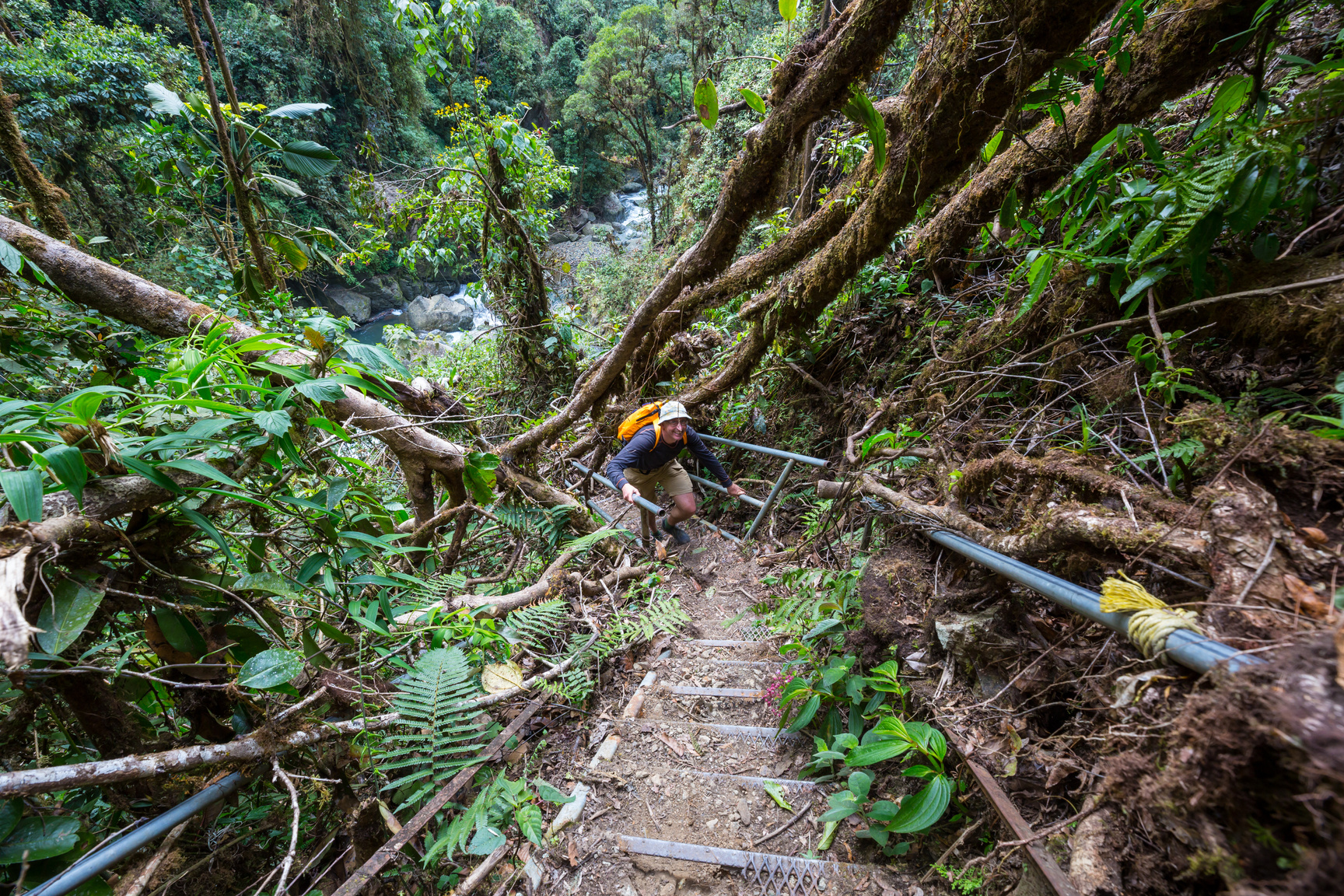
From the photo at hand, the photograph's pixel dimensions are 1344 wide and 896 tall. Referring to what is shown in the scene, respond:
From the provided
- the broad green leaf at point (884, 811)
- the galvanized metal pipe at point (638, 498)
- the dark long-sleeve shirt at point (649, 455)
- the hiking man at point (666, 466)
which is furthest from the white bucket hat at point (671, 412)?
the broad green leaf at point (884, 811)

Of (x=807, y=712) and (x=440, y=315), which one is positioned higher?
(x=440, y=315)

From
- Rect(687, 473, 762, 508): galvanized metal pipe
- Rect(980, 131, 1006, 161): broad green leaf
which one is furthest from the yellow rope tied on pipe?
Rect(687, 473, 762, 508): galvanized metal pipe

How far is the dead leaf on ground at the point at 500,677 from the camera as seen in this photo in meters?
2.08

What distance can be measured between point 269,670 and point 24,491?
1.94 ft

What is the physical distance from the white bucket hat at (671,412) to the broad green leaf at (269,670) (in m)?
2.99

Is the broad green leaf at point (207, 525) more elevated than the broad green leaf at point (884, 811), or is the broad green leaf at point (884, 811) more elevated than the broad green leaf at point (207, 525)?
the broad green leaf at point (207, 525)

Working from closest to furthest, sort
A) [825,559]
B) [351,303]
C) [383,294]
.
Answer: [825,559] → [351,303] → [383,294]

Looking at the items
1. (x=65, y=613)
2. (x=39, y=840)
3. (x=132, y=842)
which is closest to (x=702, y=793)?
(x=132, y=842)

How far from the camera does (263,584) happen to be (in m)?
1.29

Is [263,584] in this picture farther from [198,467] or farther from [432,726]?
[432,726]

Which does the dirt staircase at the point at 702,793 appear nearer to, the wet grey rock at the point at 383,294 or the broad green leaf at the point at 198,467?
the broad green leaf at the point at 198,467

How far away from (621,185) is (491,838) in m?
26.8

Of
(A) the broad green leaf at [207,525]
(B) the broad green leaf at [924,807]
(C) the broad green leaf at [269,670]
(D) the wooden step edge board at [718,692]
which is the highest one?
(A) the broad green leaf at [207,525]

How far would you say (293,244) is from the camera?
3.38 m
